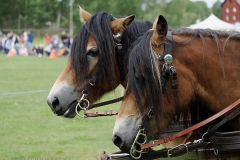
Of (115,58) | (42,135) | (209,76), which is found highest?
(209,76)

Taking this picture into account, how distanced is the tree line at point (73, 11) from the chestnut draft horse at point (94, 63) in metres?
51.1

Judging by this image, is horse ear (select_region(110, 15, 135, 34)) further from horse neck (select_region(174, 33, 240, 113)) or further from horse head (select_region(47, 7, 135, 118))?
horse neck (select_region(174, 33, 240, 113))

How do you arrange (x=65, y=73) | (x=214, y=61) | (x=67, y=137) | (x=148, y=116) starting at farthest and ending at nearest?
(x=67, y=137)
(x=65, y=73)
(x=214, y=61)
(x=148, y=116)

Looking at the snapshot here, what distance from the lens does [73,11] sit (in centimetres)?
6875

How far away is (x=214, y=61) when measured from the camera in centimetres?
417

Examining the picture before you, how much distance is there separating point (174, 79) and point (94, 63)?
1.51 m

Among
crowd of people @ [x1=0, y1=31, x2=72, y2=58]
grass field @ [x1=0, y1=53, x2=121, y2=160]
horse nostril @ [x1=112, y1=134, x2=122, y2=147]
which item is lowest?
crowd of people @ [x1=0, y1=31, x2=72, y2=58]

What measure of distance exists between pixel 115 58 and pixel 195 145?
1463 millimetres

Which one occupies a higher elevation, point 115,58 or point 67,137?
point 115,58

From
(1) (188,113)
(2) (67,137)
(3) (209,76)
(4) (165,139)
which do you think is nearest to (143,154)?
(4) (165,139)

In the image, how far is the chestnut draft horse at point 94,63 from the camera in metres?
5.15

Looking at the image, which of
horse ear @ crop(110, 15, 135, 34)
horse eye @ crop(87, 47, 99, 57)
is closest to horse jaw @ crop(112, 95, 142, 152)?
horse eye @ crop(87, 47, 99, 57)

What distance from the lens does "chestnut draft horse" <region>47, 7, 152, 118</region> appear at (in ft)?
16.9

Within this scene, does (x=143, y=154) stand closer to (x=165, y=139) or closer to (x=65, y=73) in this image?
(x=165, y=139)
